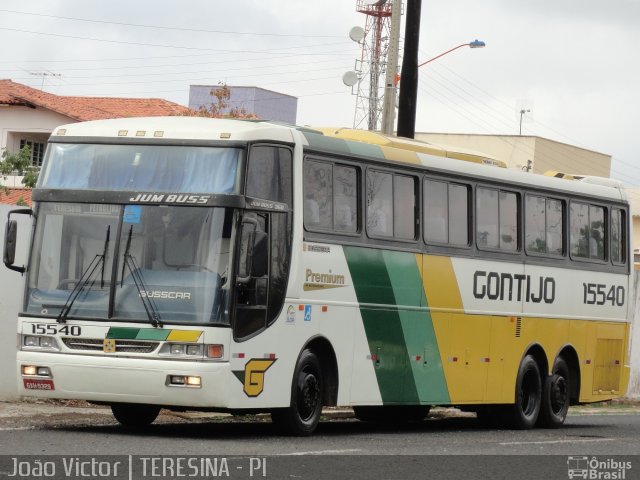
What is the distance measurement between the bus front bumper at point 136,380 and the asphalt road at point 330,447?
38cm

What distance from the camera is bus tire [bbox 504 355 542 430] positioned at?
20656 millimetres

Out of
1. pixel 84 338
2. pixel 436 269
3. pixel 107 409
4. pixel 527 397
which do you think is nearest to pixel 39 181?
pixel 84 338

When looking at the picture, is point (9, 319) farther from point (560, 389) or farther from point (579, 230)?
point (579, 230)

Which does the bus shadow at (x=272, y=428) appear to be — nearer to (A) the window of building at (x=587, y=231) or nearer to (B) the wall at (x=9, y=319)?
(B) the wall at (x=9, y=319)

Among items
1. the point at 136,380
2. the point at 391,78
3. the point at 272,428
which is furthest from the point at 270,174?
the point at 391,78

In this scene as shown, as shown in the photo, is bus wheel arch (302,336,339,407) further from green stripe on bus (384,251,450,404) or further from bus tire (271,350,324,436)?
green stripe on bus (384,251,450,404)

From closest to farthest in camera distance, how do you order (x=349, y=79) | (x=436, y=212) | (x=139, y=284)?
(x=139, y=284) < (x=436, y=212) < (x=349, y=79)

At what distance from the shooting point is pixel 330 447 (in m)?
14.5

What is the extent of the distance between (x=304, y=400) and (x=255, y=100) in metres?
46.5

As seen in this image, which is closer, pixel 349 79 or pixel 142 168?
pixel 142 168

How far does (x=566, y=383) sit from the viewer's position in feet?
71.7

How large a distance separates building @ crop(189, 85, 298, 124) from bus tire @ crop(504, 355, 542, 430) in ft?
133

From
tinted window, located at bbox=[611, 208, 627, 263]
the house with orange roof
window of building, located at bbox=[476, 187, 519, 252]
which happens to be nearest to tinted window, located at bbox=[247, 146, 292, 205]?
window of building, located at bbox=[476, 187, 519, 252]

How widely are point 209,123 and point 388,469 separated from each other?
4725 millimetres
